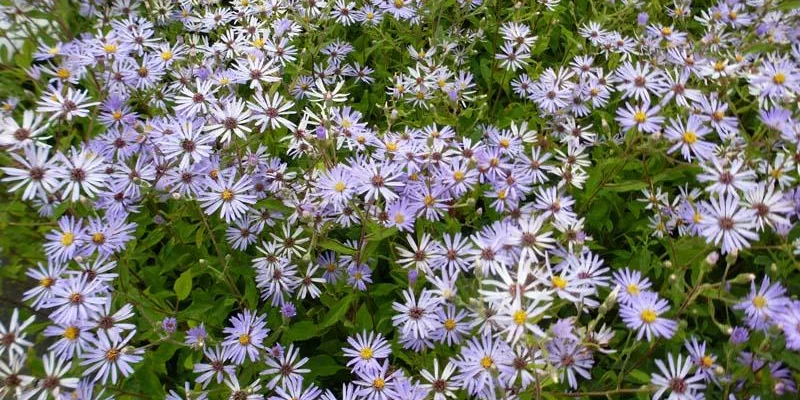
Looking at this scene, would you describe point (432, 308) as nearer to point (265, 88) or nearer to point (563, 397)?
point (563, 397)

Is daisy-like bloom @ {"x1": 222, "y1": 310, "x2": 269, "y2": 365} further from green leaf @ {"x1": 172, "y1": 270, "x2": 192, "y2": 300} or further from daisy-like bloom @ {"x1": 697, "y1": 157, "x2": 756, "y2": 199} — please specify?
daisy-like bloom @ {"x1": 697, "y1": 157, "x2": 756, "y2": 199}

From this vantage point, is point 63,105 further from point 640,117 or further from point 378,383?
point 640,117

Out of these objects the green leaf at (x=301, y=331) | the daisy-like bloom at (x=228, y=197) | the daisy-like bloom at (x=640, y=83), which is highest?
the daisy-like bloom at (x=228, y=197)

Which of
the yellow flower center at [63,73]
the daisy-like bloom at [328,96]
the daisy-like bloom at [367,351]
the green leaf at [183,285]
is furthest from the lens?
the yellow flower center at [63,73]

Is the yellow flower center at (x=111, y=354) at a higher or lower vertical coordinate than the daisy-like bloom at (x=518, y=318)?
higher

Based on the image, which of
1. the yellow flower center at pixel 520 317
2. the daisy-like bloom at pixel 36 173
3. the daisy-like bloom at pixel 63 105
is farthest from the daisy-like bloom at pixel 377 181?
the daisy-like bloom at pixel 63 105

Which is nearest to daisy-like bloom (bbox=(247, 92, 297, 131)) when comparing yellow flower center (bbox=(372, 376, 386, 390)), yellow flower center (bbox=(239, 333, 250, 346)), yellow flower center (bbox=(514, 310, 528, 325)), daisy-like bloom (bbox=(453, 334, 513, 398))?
yellow flower center (bbox=(239, 333, 250, 346))

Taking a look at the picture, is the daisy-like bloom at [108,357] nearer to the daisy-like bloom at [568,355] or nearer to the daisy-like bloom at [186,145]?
the daisy-like bloom at [186,145]
